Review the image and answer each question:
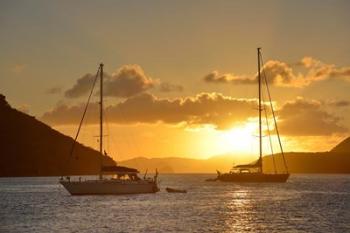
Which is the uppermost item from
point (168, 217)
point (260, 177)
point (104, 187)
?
point (260, 177)

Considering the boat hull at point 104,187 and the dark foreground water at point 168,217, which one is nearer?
the dark foreground water at point 168,217

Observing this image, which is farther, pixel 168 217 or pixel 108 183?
pixel 108 183

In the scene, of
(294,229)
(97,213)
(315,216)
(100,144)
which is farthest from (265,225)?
(100,144)

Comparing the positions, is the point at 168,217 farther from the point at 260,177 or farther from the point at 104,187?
the point at 260,177

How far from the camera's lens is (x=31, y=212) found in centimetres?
8812

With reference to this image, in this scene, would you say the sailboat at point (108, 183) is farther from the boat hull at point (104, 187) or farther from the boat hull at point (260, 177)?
the boat hull at point (260, 177)

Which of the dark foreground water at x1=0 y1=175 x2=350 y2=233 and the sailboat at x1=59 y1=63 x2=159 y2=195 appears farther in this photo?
the sailboat at x1=59 y1=63 x2=159 y2=195

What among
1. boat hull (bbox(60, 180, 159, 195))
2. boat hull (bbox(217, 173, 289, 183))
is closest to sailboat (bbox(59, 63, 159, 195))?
boat hull (bbox(60, 180, 159, 195))

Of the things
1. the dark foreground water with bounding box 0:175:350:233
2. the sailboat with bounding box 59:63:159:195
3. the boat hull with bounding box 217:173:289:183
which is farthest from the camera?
the boat hull with bounding box 217:173:289:183

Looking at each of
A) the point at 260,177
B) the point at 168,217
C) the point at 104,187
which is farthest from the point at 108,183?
the point at 260,177

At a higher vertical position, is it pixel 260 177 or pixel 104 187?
pixel 260 177

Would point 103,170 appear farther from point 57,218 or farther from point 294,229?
point 294,229

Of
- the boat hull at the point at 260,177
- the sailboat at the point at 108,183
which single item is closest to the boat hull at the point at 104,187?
the sailboat at the point at 108,183

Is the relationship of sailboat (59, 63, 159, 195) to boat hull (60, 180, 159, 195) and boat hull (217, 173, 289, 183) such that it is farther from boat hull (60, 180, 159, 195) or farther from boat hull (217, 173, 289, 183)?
boat hull (217, 173, 289, 183)
